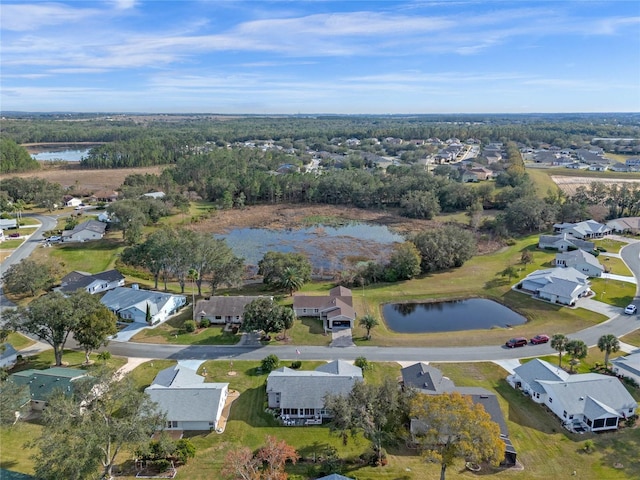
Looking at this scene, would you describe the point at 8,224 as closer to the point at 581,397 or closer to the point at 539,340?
the point at 539,340

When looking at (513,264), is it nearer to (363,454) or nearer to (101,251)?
(363,454)

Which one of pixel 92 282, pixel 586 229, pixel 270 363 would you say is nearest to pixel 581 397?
pixel 270 363

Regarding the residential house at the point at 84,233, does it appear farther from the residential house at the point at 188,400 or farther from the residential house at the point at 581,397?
the residential house at the point at 581,397

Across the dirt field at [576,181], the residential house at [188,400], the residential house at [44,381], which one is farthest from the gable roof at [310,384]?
the dirt field at [576,181]

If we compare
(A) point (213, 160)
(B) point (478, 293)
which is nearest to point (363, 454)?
(B) point (478, 293)

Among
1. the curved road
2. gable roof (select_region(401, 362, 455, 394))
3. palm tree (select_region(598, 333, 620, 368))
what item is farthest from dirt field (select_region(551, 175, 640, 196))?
gable roof (select_region(401, 362, 455, 394))

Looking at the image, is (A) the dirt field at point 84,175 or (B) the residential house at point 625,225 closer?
(B) the residential house at point 625,225

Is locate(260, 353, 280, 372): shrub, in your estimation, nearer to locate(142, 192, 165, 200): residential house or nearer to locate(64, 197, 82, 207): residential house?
locate(142, 192, 165, 200): residential house
